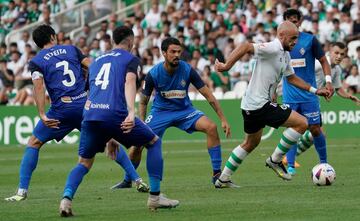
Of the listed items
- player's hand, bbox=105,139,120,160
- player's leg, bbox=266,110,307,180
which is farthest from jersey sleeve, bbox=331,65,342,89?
player's hand, bbox=105,139,120,160

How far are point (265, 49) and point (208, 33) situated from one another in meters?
18.6

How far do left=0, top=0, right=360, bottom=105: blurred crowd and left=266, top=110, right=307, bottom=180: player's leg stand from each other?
1319cm

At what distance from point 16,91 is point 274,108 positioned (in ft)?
62.3

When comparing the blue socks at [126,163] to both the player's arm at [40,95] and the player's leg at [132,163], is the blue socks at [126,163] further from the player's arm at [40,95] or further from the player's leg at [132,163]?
the player's arm at [40,95]

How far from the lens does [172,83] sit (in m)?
14.9

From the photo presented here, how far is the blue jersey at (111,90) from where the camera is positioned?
36.3ft

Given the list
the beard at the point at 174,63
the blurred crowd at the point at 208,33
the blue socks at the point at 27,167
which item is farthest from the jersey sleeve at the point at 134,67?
the blurred crowd at the point at 208,33

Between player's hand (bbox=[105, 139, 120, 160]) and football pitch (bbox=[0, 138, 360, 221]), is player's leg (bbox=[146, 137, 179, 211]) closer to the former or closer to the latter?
football pitch (bbox=[0, 138, 360, 221])

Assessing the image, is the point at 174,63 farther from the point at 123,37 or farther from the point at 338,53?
the point at 338,53

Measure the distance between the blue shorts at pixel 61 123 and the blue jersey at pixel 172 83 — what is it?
1.47 m

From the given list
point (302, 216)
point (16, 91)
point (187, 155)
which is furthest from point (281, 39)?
point (16, 91)

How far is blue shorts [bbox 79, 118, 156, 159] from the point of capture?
11.1 m

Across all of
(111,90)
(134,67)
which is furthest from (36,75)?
(134,67)

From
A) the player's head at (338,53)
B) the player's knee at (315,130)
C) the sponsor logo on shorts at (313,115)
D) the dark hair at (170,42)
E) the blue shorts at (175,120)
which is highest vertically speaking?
the dark hair at (170,42)
